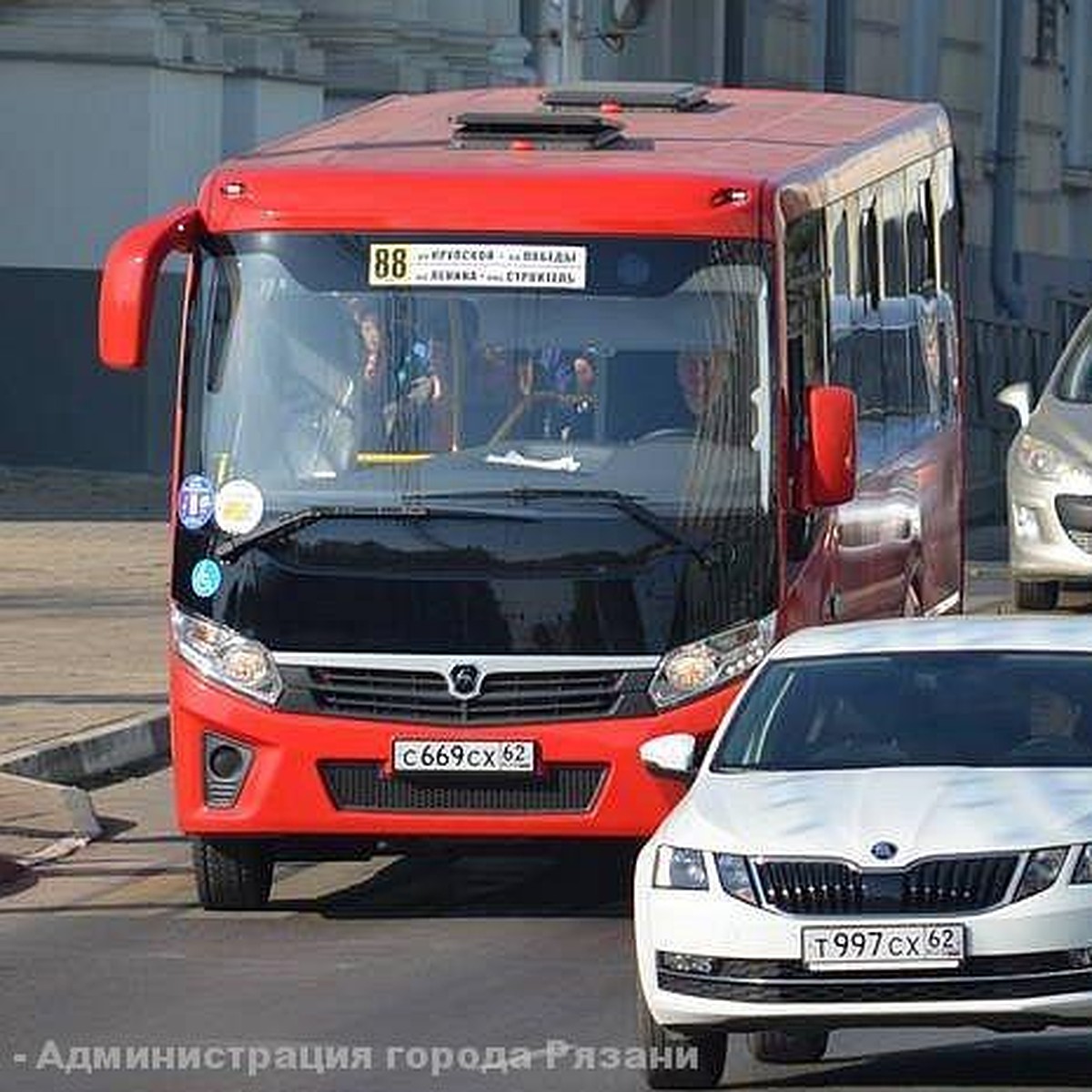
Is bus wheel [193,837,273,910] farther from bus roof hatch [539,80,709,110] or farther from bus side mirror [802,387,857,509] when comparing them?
bus roof hatch [539,80,709,110]

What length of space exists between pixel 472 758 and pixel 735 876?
12.8 feet

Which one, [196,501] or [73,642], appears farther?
[73,642]

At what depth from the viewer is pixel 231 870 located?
1574 cm

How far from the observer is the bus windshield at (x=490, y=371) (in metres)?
15.6

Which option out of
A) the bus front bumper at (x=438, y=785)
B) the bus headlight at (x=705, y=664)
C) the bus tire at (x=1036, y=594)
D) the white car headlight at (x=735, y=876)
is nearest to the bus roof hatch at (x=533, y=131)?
the bus headlight at (x=705, y=664)

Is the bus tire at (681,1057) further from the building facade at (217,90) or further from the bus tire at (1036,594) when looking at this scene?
the bus tire at (1036,594)

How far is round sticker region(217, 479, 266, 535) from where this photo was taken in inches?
616

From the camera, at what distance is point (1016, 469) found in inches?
1107

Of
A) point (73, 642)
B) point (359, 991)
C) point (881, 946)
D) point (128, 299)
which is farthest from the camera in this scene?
point (73, 642)

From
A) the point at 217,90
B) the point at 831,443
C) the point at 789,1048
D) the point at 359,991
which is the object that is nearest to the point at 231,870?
the point at 359,991

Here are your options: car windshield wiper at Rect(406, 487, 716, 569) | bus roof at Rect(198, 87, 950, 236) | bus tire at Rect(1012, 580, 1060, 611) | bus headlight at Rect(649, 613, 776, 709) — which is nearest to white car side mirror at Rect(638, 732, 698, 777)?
bus headlight at Rect(649, 613, 776, 709)

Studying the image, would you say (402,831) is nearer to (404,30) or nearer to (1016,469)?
(1016,469)

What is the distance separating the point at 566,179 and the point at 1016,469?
41.6ft

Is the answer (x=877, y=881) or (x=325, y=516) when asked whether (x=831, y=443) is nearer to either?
(x=325, y=516)
